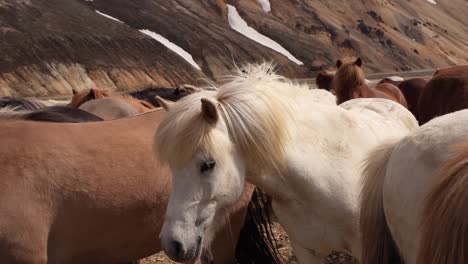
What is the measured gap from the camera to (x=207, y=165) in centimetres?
331

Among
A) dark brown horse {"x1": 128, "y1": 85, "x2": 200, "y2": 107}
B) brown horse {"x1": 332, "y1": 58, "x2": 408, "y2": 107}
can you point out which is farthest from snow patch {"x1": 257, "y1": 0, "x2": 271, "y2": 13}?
brown horse {"x1": 332, "y1": 58, "x2": 408, "y2": 107}

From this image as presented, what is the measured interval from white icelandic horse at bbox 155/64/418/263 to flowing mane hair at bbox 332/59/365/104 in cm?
571

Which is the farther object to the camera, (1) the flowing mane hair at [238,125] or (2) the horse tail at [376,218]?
(1) the flowing mane hair at [238,125]

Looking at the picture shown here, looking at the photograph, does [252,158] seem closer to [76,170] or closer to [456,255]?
[76,170]

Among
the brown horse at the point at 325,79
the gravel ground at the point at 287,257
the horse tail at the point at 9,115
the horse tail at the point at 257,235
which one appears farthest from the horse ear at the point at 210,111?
the brown horse at the point at 325,79

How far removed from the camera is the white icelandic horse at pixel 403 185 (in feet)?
8.57

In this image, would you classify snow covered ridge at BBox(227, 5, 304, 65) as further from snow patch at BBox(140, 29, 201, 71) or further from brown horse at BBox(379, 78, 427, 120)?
brown horse at BBox(379, 78, 427, 120)

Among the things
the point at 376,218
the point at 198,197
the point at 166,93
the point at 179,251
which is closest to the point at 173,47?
the point at 166,93

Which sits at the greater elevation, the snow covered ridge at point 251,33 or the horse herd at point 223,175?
the horse herd at point 223,175

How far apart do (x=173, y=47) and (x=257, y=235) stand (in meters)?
37.0

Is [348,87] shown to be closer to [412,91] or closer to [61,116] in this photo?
[412,91]

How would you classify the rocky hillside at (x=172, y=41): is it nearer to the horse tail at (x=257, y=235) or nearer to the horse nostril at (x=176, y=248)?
the horse tail at (x=257, y=235)

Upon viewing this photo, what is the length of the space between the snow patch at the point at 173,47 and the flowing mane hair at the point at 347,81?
30057mm

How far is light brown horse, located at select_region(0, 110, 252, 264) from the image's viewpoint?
12.8ft
